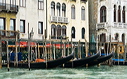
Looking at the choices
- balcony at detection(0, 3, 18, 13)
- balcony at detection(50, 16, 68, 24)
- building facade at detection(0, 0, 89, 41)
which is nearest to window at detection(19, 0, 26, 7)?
building facade at detection(0, 0, 89, 41)

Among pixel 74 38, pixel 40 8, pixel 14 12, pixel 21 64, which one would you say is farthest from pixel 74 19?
pixel 21 64

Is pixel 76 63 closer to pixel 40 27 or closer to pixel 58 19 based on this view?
pixel 40 27

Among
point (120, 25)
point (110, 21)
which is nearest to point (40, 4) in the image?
point (110, 21)

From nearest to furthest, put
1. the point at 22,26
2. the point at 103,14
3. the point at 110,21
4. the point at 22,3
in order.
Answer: the point at 22,3, the point at 22,26, the point at 110,21, the point at 103,14

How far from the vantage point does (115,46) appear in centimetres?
2936

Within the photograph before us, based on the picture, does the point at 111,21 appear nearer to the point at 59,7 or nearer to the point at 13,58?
the point at 59,7

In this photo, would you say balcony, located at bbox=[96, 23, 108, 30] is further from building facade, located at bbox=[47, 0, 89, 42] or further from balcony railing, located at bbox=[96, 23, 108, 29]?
building facade, located at bbox=[47, 0, 89, 42]

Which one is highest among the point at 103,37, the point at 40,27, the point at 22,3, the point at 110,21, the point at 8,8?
the point at 22,3

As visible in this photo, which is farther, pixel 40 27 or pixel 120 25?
pixel 120 25

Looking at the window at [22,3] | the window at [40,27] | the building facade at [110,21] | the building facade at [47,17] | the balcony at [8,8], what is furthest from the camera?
the building facade at [110,21]

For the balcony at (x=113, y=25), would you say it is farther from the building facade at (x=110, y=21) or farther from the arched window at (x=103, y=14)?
the arched window at (x=103, y=14)

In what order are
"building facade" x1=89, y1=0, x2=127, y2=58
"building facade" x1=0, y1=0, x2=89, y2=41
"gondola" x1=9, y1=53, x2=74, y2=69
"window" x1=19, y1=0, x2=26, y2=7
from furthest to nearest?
"building facade" x1=89, y1=0, x2=127, y2=58 → "window" x1=19, y1=0, x2=26, y2=7 → "building facade" x1=0, y1=0, x2=89, y2=41 → "gondola" x1=9, y1=53, x2=74, y2=69

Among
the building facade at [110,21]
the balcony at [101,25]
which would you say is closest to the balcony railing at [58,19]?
the balcony at [101,25]

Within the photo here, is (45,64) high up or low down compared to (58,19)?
down
